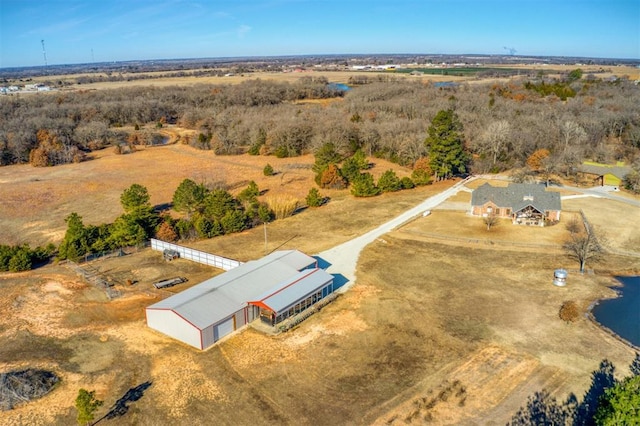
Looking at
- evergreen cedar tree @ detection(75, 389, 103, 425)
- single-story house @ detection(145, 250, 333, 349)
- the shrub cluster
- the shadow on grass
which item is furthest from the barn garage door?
the shrub cluster

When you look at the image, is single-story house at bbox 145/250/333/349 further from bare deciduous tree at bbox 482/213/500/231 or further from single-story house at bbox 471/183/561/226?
single-story house at bbox 471/183/561/226

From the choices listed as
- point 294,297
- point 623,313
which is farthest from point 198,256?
point 623,313

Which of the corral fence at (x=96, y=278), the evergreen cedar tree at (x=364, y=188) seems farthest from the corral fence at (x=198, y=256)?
the evergreen cedar tree at (x=364, y=188)

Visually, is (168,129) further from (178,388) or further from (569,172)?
(178,388)

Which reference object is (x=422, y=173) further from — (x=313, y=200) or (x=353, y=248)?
(x=353, y=248)

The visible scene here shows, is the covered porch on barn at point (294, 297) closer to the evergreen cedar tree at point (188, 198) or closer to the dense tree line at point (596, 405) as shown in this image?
the dense tree line at point (596, 405)

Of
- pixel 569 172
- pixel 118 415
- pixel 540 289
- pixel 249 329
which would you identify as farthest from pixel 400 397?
pixel 569 172

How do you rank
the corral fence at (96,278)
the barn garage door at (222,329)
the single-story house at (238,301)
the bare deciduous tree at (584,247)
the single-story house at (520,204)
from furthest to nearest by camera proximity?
the single-story house at (520,204), the bare deciduous tree at (584,247), the corral fence at (96,278), the barn garage door at (222,329), the single-story house at (238,301)
